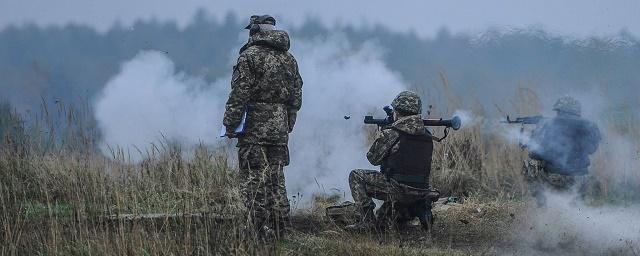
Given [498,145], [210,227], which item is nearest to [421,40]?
[498,145]

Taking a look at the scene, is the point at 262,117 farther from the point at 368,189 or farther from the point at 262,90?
the point at 368,189

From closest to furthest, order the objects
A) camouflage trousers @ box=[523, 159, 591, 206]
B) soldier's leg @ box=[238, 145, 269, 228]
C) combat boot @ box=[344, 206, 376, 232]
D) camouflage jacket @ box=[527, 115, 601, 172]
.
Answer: soldier's leg @ box=[238, 145, 269, 228], combat boot @ box=[344, 206, 376, 232], camouflage jacket @ box=[527, 115, 601, 172], camouflage trousers @ box=[523, 159, 591, 206]

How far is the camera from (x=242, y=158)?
818cm

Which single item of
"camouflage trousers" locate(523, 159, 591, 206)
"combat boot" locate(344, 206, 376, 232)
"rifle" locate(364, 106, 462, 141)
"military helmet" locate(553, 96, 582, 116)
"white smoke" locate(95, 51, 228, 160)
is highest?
"white smoke" locate(95, 51, 228, 160)

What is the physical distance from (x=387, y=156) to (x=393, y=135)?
26cm

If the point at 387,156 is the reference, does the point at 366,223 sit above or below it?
below

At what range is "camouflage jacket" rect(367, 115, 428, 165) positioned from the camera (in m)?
8.93

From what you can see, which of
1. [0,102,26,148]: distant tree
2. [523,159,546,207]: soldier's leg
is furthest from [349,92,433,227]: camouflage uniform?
[0,102,26,148]: distant tree

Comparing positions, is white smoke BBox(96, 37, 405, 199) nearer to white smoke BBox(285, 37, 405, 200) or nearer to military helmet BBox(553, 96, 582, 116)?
white smoke BBox(285, 37, 405, 200)

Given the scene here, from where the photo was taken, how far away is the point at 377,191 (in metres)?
9.18

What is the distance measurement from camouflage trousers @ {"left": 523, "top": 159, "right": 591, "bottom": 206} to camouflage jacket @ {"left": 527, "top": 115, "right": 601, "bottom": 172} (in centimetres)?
12

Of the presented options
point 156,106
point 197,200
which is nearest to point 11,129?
point 156,106

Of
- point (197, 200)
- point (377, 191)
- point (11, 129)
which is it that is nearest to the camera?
point (197, 200)

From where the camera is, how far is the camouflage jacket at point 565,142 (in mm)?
10805
